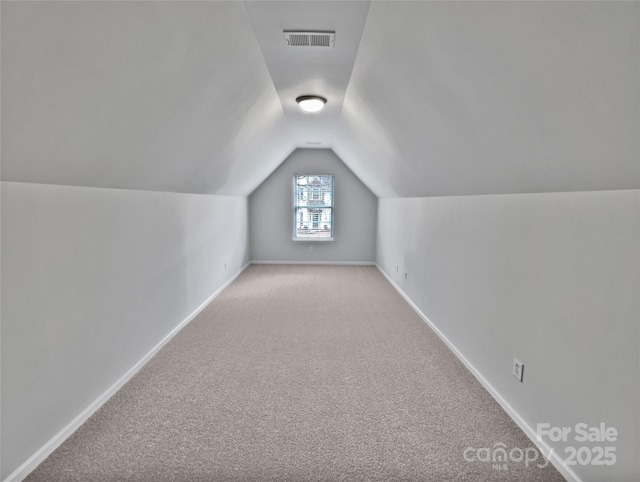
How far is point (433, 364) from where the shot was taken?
9.26 feet

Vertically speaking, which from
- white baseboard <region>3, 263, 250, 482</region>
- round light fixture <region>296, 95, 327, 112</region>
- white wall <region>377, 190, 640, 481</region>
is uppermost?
round light fixture <region>296, 95, 327, 112</region>

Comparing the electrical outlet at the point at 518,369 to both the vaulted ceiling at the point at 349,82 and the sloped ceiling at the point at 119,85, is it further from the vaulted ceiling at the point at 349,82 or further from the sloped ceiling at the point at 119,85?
the sloped ceiling at the point at 119,85

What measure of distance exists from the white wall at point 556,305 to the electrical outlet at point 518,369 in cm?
3

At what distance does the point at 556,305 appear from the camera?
5.73 ft

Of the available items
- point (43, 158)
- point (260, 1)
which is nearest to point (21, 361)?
point (43, 158)

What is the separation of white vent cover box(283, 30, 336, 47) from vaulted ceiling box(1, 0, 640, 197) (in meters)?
0.05

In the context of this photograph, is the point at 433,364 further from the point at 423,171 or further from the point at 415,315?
the point at 423,171

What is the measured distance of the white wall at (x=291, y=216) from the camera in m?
6.98

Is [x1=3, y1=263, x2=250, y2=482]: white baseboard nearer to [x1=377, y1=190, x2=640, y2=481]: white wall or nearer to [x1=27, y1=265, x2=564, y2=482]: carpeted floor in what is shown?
[x1=27, y1=265, x2=564, y2=482]: carpeted floor

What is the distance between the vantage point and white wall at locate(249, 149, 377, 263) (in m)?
6.98

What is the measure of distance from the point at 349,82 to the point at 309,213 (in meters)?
4.15

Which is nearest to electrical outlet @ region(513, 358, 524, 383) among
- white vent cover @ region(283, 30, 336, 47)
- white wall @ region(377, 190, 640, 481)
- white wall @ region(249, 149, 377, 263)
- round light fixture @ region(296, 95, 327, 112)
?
white wall @ region(377, 190, 640, 481)

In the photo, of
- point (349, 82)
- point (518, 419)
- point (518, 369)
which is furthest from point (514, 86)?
point (349, 82)

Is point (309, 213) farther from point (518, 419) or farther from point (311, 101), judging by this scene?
point (518, 419)
